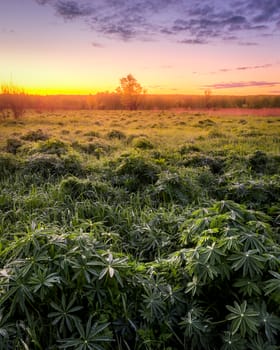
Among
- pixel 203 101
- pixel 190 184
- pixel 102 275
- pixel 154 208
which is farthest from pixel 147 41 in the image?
pixel 102 275

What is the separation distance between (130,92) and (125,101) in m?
0.73

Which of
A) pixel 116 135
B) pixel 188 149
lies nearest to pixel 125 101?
pixel 116 135

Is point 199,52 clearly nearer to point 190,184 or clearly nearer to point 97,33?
point 97,33

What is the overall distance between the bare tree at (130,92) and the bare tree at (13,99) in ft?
12.1

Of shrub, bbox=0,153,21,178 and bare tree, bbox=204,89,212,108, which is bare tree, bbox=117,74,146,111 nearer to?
bare tree, bbox=204,89,212,108

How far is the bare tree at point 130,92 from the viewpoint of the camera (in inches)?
428

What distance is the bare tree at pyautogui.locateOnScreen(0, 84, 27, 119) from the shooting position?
9.14 metres

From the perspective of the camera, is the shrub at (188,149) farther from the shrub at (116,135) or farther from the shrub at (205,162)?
the shrub at (116,135)

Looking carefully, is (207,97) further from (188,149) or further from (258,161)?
(258,161)

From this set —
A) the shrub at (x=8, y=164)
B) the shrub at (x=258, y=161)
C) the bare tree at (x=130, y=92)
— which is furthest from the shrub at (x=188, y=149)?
the bare tree at (x=130, y=92)

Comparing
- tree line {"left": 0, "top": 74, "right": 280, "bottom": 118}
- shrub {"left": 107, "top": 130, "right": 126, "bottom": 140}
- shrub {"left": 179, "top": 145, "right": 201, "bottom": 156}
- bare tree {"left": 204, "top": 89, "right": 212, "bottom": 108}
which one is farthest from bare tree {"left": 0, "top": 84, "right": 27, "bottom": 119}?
bare tree {"left": 204, "top": 89, "right": 212, "bottom": 108}

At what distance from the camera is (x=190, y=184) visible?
12.5ft

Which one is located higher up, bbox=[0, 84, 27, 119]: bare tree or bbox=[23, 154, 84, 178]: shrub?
bbox=[0, 84, 27, 119]: bare tree

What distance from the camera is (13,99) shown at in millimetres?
9602
